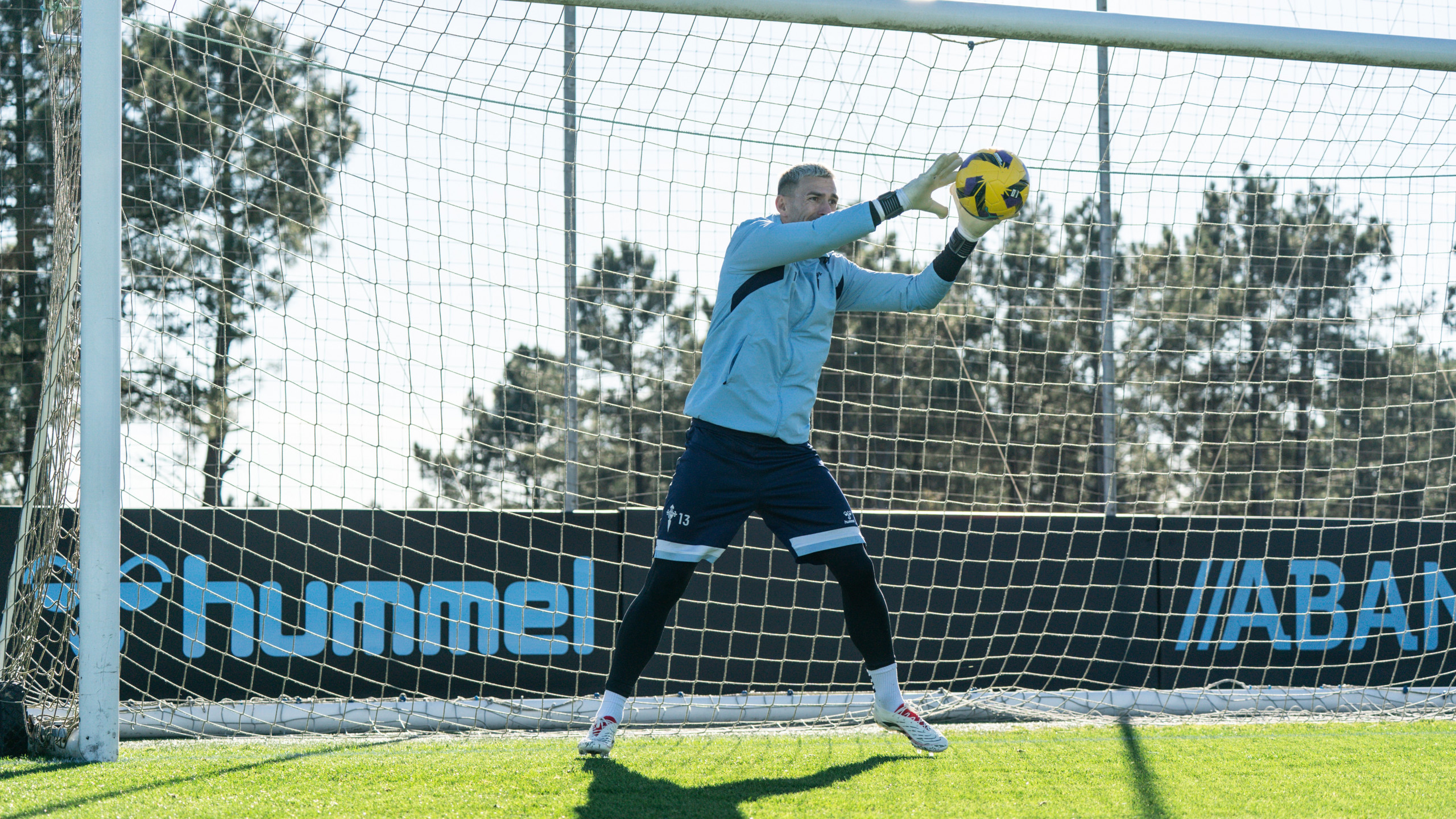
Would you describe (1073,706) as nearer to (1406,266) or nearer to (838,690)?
(838,690)

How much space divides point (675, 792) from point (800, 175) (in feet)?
5.66

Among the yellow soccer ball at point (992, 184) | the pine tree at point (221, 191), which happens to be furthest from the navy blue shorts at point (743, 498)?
the pine tree at point (221, 191)

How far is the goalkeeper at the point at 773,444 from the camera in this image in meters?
2.98

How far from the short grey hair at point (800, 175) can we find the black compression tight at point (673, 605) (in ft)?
3.46

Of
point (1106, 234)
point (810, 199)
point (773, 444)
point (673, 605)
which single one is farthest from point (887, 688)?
point (1106, 234)

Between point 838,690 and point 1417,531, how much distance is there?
3207mm

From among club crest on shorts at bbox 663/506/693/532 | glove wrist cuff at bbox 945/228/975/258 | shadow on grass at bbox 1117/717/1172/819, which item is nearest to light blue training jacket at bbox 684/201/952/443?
club crest on shorts at bbox 663/506/693/532

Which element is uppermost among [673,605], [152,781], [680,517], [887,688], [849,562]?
[680,517]

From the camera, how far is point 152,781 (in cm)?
274

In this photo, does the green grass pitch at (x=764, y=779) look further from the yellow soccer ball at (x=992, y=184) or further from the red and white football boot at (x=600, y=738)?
the yellow soccer ball at (x=992, y=184)

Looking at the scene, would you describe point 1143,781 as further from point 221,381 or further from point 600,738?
point 221,381

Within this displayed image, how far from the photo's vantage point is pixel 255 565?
16.9ft

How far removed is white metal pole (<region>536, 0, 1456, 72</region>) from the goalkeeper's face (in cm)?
60

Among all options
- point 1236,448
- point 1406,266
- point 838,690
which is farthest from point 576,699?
point 1236,448
